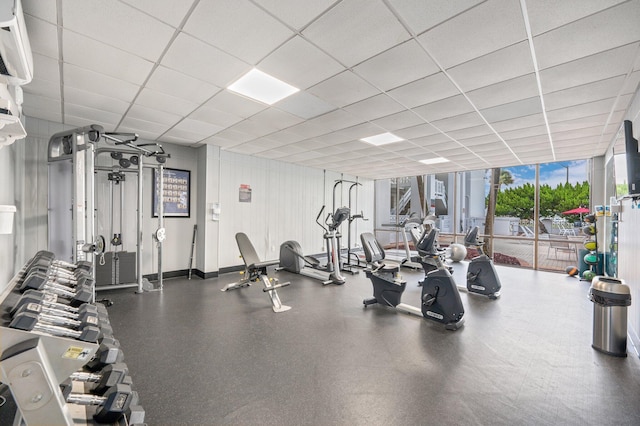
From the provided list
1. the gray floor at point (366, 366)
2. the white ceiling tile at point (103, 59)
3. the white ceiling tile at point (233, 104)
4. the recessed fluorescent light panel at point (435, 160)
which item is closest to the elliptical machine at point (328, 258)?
the gray floor at point (366, 366)

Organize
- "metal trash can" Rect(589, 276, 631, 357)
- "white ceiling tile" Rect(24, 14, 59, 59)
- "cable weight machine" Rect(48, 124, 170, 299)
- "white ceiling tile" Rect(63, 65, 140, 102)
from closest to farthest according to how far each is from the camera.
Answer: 1. "white ceiling tile" Rect(24, 14, 59, 59)
2. "metal trash can" Rect(589, 276, 631, 357)
3. "white ceiling tile" Rect(63, 65, 140, 102)
4. "cable weight machine" Rect(48, 124, 170, 299)

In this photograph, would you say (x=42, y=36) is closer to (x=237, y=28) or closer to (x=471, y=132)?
(x=237, y=28)

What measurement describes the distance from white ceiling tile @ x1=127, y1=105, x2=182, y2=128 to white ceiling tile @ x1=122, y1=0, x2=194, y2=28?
2.20 metres

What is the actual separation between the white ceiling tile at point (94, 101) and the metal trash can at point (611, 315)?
19.7 feet

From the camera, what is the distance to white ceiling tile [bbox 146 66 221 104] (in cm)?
293

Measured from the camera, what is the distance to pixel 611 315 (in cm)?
279

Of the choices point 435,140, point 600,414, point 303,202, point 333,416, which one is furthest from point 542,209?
point 333,416

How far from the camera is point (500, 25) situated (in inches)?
82.5

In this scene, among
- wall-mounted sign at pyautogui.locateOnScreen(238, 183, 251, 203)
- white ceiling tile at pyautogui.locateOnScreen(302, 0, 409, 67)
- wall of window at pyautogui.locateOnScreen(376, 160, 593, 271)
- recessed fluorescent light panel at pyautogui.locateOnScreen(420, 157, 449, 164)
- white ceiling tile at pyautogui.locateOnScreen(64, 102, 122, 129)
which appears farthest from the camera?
wall of window at pyautogui.locateOnScreen(376, 160, 593, 271)

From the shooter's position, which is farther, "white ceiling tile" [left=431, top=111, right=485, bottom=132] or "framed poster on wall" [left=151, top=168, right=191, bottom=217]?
"framed poster on wall" [left=151, top=168, right=191, bottom=217]

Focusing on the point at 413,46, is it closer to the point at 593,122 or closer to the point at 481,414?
the point at 481,414

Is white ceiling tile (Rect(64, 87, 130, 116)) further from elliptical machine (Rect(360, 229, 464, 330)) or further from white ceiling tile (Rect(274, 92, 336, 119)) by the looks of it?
elliptical machine (Rect(360, 229, 464, 330))

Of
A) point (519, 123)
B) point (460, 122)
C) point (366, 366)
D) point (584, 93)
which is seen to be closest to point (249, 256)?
point (366, 366)

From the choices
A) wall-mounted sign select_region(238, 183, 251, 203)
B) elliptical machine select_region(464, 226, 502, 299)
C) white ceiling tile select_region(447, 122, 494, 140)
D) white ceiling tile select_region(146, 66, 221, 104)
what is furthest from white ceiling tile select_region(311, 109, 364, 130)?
elliptical machine select_region(464, 226, 502, 299)
